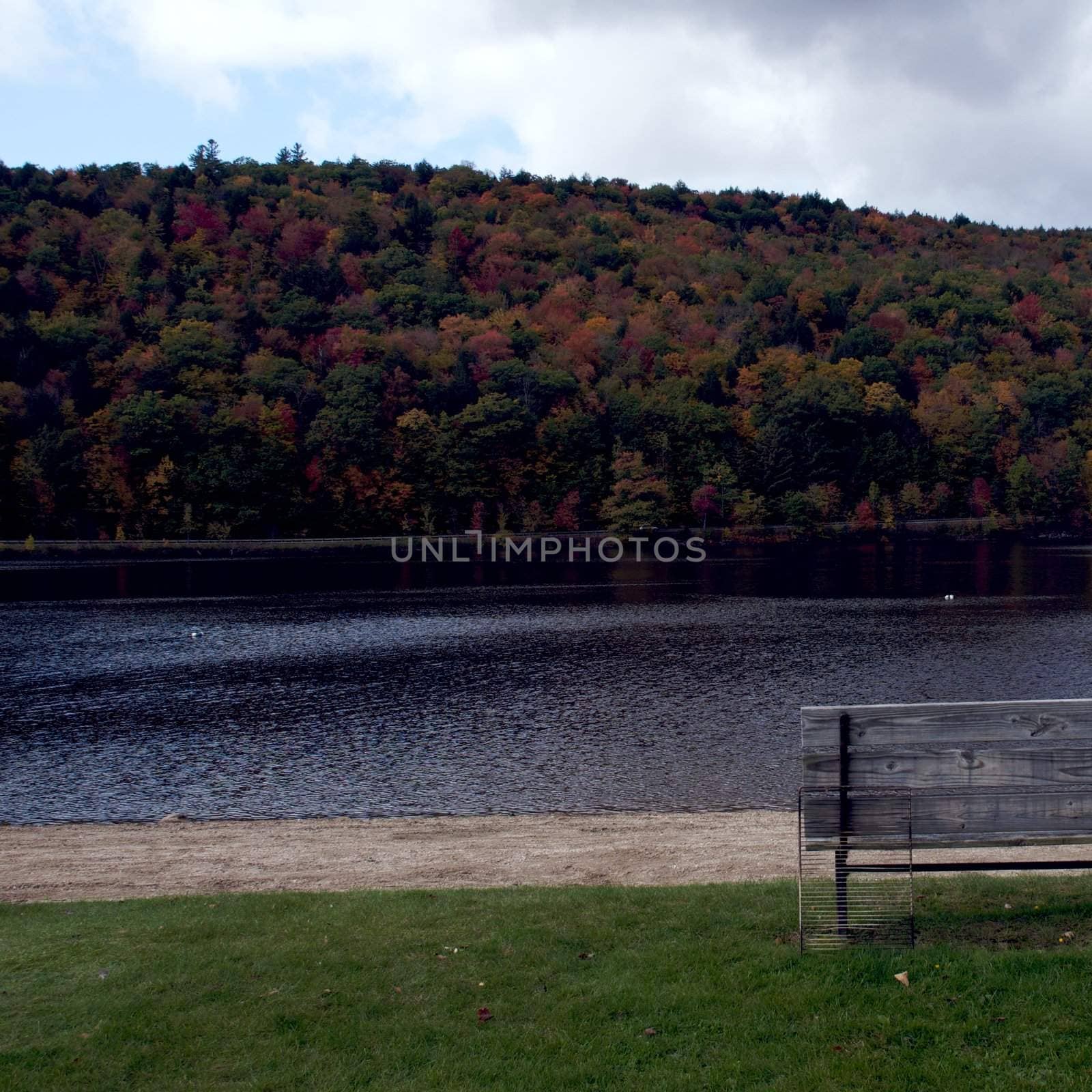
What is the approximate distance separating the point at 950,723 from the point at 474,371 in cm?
11797

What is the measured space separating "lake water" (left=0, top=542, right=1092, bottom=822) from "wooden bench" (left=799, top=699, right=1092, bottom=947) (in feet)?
36.5

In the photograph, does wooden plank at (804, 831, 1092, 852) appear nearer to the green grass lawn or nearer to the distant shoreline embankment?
the green grass lawn

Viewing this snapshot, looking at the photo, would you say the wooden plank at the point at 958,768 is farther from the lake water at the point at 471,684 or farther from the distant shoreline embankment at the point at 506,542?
the distant shoreline embankment at the point at 506,542

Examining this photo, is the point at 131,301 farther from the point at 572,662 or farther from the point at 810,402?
the point at 572,662

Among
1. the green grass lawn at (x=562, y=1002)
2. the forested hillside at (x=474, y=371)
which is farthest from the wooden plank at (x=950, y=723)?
the forested hillside at (x=474, y=371)

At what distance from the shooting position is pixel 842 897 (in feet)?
20.6

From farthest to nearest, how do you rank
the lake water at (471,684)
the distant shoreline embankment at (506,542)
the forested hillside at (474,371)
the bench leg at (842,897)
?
the forested hillside at (474,371), the distant shoreline embankment at (506,542), the lake water at (471,684), the bench leg at (842,897)

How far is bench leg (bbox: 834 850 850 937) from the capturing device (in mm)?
6234

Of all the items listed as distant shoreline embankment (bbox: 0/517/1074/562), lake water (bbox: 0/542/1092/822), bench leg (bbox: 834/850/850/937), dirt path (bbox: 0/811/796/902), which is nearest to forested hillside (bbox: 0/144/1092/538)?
distant shoreline embankment (bbox: 0/517/1074/562)

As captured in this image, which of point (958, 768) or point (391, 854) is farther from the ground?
point (958, 768)

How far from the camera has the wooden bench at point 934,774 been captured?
6145 millimetres

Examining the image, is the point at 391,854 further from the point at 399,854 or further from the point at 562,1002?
the point at 562,1002

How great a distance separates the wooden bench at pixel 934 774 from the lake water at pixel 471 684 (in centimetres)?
1113

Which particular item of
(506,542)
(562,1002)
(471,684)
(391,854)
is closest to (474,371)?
(506,542)
